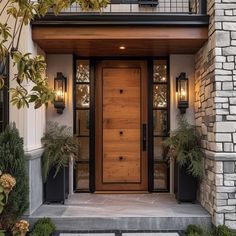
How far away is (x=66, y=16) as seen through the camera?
504cm

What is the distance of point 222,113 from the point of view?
4828 mm

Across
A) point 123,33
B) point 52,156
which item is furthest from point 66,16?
point 52,156

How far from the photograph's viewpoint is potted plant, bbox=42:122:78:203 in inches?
213

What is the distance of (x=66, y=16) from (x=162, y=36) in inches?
53.7

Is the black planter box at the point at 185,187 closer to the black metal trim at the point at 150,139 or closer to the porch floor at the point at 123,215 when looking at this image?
the porch floor at the point at 123,215

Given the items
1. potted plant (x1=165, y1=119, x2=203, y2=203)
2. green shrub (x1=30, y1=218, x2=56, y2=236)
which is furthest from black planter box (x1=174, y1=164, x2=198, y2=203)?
green shrub (x1=30, y1=218, x2=56, y2=236)

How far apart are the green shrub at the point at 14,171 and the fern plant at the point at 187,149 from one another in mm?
2238

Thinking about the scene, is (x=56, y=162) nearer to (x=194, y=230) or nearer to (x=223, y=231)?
(x=194, y=230)

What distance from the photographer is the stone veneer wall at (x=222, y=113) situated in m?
4.75

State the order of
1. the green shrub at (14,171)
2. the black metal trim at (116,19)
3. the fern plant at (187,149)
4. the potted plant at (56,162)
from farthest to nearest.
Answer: the potted plant at (56,162)
the fern plant at (187,149)
the black metal trim at (116,19)
the green shrub at (14,171)

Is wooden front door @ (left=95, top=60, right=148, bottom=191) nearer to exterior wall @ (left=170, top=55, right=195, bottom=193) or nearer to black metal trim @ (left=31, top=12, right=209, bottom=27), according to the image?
exterior wall @ (left=170, top=55, right=195, bottom=193)

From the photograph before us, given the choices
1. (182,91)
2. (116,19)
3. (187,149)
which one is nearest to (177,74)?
(182,91)

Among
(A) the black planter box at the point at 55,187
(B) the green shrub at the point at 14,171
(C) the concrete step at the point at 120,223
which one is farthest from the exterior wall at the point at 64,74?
(C) the concrete step at the point at 120,223

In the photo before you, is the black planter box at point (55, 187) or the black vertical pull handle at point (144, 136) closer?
the black planter box at point (55, 187)
